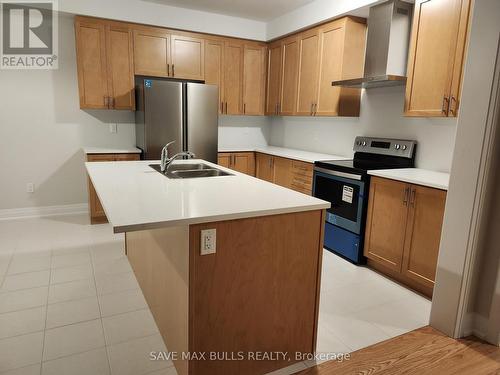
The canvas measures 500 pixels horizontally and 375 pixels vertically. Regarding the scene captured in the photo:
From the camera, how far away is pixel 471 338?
2.14 m

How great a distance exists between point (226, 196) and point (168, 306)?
658mm

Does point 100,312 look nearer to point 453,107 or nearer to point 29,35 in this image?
point 453,107

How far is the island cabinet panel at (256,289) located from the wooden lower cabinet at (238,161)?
3.12m

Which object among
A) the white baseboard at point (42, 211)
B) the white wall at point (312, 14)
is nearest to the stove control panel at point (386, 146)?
the white wall at point (312, 14)

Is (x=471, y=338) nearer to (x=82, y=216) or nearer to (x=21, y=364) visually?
(x=21, y=364)

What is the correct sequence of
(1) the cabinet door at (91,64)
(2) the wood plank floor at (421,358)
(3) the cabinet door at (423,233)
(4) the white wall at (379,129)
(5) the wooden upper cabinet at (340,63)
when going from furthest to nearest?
(1) the cabinet door at (91,64) < (5) the wooden upper cabinet at (340,63) < (4) the white wall at (379,129) < (3) the cabinet door at (423,233) < (2) the wood plank floor at (421,358)

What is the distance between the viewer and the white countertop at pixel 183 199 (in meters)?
1.40

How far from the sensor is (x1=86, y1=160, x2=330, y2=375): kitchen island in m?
1.50

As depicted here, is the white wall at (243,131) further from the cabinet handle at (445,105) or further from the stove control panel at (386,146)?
the cabinet handle at (445,105)

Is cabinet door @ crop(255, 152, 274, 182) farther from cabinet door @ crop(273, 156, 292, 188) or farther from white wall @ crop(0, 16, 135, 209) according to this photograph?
white wall @ crop(0, 16, 135, 209)

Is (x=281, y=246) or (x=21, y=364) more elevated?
(x=281, y=246)

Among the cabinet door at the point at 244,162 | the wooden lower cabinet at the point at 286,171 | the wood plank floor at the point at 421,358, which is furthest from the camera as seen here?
the cabinet door at the point at 244,162

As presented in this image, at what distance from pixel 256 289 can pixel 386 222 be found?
1670 mm

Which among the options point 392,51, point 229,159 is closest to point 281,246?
point 392,51
